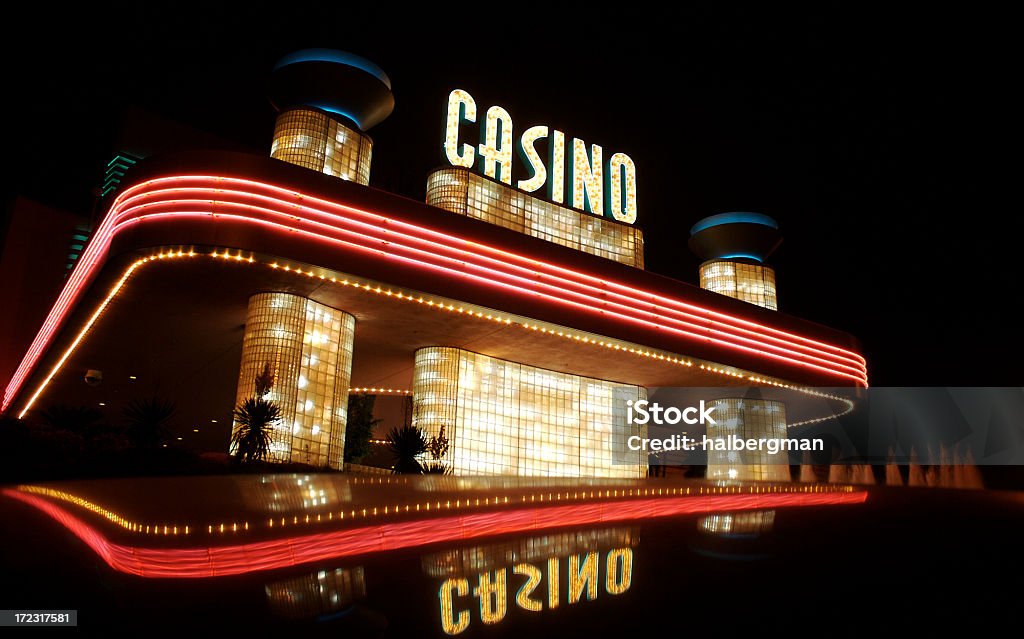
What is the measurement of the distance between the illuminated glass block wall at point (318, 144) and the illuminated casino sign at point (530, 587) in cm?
1998

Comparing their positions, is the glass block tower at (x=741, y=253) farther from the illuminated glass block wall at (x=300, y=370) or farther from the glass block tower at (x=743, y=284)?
the illuminated glass block wall at (x=300, y=370)

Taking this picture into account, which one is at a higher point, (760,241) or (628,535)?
(760,241)

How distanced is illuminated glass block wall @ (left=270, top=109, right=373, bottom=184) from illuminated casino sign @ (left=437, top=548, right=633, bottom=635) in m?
20.0

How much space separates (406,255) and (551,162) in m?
11.5

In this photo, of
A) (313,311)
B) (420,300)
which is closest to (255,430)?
(313,311)

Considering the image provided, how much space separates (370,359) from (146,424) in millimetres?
11997

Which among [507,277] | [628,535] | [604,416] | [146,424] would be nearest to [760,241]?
[604,416]

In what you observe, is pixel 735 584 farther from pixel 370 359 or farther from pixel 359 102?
pixel 370 359

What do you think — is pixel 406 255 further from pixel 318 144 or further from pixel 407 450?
pixel 318 144

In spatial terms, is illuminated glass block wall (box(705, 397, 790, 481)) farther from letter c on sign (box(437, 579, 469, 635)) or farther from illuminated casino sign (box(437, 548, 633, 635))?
letter c on sign (box(437, 579, 469, 635))

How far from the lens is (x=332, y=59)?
74.2ft

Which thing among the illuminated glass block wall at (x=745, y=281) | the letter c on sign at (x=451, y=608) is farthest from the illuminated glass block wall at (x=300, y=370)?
the illuminated glass block wall at (x=745, y=281)

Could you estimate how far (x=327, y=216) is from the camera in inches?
727

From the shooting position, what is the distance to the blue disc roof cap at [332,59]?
2241 cm
